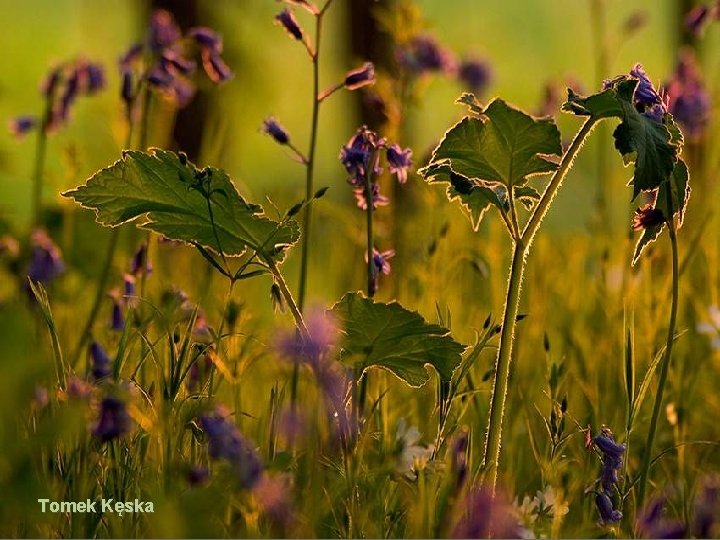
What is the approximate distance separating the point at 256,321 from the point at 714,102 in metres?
1.94

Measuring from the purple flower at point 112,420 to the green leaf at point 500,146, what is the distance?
0.67m

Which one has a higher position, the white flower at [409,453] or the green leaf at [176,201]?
the green leaf at [176,201]

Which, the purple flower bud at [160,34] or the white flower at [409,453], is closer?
the white flower at [409,453]

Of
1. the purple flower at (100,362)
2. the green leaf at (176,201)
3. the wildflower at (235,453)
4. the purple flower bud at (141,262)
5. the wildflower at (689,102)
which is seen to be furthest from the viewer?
the wildflower at (689,102)

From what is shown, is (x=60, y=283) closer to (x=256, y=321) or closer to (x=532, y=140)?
(x=256, y=321)

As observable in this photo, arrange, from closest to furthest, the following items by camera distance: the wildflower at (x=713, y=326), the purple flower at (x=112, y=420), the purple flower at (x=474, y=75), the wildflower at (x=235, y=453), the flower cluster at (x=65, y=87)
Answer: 1. the wildflower at (x=235, y=453)
2. the purple flower at (x=112, y=420)
3. the wildflower at (x=713, y=326)
4. the flower cluster at (x=65, y=87)
5. the purple flower at (x=474, y=75)

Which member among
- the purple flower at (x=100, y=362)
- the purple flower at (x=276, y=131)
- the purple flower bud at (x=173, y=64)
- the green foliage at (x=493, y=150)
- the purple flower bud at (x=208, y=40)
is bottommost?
the purple flower at (x=100, y=362)

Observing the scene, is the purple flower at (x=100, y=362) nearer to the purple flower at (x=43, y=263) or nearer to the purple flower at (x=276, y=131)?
the purple flower at (x=276, y=131)

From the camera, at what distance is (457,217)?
4156 mm

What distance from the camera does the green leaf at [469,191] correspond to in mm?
1872

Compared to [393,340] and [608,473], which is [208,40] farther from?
[608,473]

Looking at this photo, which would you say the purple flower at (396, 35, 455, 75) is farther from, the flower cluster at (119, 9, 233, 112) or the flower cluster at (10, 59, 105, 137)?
the flower cluster at (10, 59, 105, 137)

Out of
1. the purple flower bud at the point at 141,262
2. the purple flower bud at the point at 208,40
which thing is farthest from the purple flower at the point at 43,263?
the purple flower bud at the point at 208,40

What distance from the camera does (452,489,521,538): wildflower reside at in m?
1.44
